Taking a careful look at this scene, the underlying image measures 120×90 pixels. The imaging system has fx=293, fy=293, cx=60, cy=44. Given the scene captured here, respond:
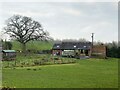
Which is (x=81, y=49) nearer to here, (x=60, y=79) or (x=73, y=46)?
(x=73, y=46)

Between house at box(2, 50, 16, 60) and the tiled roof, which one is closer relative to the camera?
house at box(2, 50, 16, 60)

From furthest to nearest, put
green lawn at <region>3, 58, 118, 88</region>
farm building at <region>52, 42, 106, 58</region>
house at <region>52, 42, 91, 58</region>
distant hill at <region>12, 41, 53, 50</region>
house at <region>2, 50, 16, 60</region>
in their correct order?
distant hill at <region>12, 41, 53, 50</region> < house at <region>52, 42, 91, 58</region> < farm building at <region>52, 42, 106, 58</region> < house at <region>2, 50, 16, 60</region> < green lawn at <region>3, 58, 118, 88</region>

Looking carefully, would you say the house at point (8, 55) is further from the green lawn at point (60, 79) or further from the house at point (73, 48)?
the house at point (73, 48)

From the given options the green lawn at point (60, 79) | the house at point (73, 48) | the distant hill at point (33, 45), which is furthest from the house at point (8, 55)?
the house at point (73, 48)

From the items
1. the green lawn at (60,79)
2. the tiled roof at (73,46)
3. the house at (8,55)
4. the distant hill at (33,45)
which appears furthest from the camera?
the distant hill at (33,45)

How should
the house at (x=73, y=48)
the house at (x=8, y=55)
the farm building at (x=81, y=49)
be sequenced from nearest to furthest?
the house at (x=8, y=55)
the farm building at (x=81, y=49)
the house at (x=73, y=48)

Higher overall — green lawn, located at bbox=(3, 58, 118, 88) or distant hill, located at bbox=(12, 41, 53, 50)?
distant hill, located at bbox=(12, 41, 53, 50)

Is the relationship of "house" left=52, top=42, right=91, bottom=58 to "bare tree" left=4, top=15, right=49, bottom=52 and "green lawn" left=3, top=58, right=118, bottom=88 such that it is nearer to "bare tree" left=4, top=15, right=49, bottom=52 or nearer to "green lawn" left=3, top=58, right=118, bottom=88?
"bare tree" left=4, top=15, right=49, bottom=52

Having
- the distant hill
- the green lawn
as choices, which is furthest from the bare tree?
the green lawn

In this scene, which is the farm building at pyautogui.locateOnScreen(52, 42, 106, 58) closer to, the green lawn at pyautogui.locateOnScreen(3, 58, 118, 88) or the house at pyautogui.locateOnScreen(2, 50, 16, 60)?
the house at pyautogui.locateOnScreen(2, 50, 16, 60)

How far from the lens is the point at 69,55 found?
68250 millimetres

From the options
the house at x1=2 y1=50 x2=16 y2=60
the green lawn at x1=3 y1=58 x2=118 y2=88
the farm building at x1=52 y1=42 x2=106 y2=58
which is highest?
the farm building at x1=52 y1=42 x2=106 y2=58

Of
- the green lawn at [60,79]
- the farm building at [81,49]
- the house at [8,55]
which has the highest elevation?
the farm building at [81,49]

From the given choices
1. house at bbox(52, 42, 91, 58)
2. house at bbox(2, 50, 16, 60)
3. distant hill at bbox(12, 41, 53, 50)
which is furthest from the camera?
distant hill at bbox(12, 41, 53, 50)
